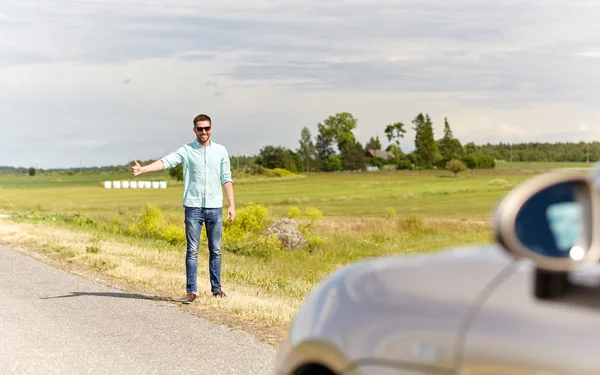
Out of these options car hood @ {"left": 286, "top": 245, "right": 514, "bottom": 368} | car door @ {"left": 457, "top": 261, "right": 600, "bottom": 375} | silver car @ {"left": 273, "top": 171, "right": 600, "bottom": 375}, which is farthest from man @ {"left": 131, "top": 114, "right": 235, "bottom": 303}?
car door @ {"left": 457, "top": 261, "right": 600, "bottom": 375}

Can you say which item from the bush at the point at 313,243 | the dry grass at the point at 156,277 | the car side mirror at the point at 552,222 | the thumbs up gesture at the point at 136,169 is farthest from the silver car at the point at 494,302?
the bush at the point at 313,243

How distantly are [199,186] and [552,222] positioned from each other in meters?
9.80

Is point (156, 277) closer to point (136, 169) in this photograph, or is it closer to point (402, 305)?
point (136, 169)

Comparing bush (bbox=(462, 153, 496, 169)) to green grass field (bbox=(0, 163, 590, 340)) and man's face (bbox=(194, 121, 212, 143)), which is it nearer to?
green grass field (bbox=(0, 163, 590, 340))

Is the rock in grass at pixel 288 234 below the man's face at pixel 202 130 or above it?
below

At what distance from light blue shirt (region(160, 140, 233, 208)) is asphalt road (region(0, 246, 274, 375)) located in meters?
1.30

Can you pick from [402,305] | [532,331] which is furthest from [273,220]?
[532,331]

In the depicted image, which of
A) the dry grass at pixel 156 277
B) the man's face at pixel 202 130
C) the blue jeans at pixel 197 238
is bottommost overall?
the dry grass at pixel 156 277

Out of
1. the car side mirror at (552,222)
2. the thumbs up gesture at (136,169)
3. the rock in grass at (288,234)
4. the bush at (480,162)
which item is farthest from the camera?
the bush at (480,162)

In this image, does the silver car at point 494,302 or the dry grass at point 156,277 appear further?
the dry grass at point 156,277

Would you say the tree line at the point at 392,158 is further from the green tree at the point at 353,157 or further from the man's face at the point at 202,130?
the man's face at the point at 202,130

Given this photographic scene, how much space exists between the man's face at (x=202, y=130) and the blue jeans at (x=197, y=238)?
83 centimetres

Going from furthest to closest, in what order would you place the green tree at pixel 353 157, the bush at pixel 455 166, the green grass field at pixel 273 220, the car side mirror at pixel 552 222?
the green tree at pixel 353 157 → the bush at pixel 455 166 → the green grass field at pixel 273 220 → the car side mirror at pixel 552 222

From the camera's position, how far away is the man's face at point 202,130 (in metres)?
12.1
